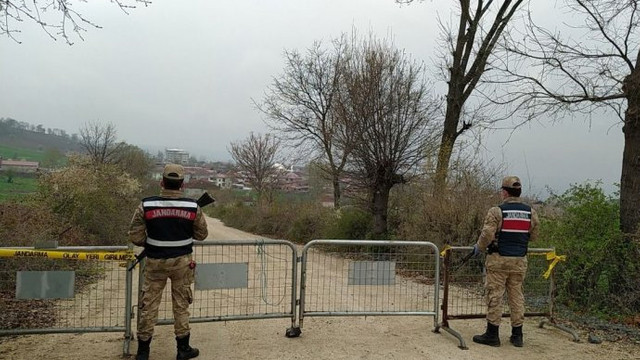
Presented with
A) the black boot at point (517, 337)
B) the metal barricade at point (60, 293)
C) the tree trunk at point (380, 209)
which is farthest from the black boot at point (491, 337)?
the tree trunk at point (380, 209)

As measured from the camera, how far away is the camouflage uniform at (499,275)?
19.5 ft

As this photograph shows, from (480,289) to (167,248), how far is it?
5.61m

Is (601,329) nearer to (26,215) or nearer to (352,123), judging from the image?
(352,123)

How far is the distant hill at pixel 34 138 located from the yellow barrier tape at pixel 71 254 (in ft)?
74.7

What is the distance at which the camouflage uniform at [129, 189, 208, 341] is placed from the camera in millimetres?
4925

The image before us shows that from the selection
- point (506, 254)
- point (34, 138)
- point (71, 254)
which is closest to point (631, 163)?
point (506, 254)

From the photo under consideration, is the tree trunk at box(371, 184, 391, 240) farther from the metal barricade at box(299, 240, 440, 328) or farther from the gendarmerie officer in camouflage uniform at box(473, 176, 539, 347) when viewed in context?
the gendarmerie officer in camouflage uniform at box(473, 176, 539, 347)

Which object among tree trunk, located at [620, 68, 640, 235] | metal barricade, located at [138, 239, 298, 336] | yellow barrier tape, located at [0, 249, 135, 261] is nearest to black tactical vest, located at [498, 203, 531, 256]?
metal barricade, located at [138, 239, 298, 336]

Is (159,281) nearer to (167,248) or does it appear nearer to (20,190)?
(167,248)

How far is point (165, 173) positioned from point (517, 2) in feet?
44.1

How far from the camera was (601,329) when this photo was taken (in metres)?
6.84

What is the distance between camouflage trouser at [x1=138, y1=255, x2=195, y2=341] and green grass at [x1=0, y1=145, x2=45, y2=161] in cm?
1935

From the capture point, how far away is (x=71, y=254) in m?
5.18

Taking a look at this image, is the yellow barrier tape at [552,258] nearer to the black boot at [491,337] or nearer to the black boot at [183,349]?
the black boot at [491,337]
